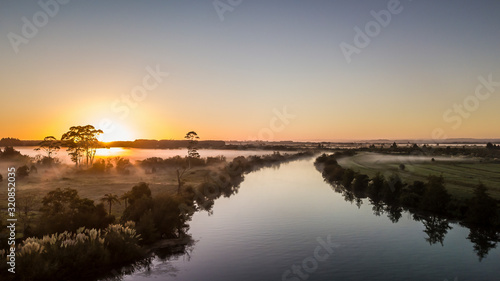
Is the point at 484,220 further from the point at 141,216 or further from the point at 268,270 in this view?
the point at 141,216

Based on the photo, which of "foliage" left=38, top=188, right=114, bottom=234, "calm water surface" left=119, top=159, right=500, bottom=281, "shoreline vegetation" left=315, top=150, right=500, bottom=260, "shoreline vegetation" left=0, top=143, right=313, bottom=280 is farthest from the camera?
"shoreline vegetation" left=315, top=150, right=500, bottom=260

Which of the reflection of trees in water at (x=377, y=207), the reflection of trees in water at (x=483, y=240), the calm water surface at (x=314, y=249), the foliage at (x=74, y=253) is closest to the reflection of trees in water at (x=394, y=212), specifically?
the calm water surface at (x=314, y=249)

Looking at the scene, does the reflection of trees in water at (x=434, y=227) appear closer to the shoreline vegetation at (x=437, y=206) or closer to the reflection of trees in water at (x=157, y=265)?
the shoreline vegetation at (x=437, y=206)

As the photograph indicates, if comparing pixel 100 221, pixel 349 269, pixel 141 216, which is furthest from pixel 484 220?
pixel 100 221

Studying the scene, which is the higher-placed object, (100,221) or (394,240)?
(100,221)

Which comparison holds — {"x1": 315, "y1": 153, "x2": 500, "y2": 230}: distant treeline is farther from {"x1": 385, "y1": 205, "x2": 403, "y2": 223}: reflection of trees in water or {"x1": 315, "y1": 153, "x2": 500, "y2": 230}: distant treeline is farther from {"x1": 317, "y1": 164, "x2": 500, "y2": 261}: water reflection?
{"x1": 385, "y1": 205, "x2": 403, "y2": 223}: reflection of trees in water

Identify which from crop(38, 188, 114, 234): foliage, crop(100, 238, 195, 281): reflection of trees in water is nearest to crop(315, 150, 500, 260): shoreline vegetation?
crop(100, 238, 195, 281): reflection of trees in water
